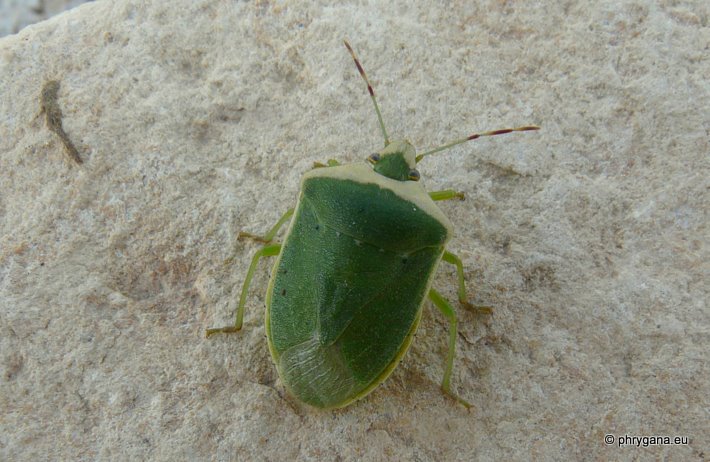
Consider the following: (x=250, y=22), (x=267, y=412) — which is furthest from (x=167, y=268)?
(x=250, y=22)

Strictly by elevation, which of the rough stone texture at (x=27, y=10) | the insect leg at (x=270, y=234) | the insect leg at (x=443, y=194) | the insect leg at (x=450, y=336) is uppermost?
the rough stone texture at (x=27, y=10)

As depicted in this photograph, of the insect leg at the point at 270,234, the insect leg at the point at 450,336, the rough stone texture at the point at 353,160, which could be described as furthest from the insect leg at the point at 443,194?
the insect leg at the point at 270,234

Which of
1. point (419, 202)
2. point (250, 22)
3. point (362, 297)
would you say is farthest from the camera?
point (250, 22)

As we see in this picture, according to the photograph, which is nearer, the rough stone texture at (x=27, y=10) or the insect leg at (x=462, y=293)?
the insect leg at (x=462, y=293)

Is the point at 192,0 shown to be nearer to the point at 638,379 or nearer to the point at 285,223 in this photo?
the point at 285,223

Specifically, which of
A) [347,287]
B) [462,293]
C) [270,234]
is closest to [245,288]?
[270,234]

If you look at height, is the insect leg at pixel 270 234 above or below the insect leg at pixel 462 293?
above

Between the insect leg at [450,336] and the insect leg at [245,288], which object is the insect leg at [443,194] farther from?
the insect leg at [245,288]

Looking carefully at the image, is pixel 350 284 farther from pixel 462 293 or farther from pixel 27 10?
pixel 27 10
